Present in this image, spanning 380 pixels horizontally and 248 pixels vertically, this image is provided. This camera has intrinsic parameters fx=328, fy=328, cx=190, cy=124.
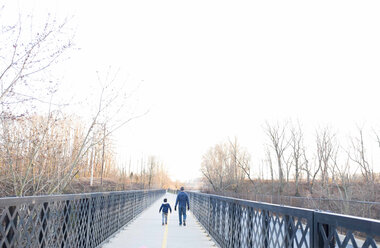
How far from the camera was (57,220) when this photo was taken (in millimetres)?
5676

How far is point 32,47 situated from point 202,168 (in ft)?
211

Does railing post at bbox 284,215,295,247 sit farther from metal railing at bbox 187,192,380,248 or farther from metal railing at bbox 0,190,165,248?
metal railing at bbox 0,190,165,248

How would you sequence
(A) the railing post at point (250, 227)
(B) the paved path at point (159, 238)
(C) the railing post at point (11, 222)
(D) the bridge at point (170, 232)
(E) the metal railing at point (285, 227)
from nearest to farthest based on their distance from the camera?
(E) the metal railing at point (285, 227), (D) the bridge at point (170, 232), (C) the railing post at point (11, 222), (A) the railing post at point (250, 227), (B) the paved path at point (159, 238)

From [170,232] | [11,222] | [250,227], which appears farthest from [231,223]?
[170,232]

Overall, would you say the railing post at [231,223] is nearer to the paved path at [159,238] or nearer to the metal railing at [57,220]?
the paved path at [159,238]

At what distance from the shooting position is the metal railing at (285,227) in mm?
2682

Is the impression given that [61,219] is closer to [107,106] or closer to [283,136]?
→ [107,106]

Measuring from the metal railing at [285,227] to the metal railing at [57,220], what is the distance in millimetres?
3336

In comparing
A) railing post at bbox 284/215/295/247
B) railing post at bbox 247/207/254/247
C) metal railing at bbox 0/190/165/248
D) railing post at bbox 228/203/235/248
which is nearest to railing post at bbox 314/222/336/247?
railing post at bbox 284/215/295/247

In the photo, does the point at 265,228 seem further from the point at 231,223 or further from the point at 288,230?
the point at 231,223

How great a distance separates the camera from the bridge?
10.4ft

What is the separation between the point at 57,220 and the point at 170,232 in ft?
25.1

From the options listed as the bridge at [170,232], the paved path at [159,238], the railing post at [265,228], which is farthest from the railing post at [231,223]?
the railing post at [265,228]

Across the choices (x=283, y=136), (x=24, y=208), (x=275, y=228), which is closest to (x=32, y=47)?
(x=24, y=208)
